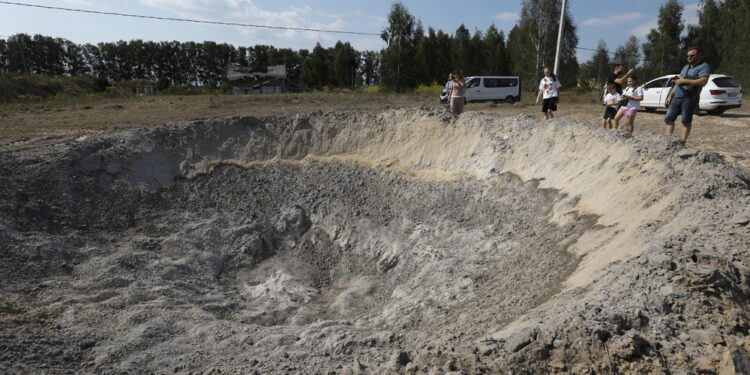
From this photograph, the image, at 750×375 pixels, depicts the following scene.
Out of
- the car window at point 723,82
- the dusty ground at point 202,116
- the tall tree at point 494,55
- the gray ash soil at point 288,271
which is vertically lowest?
the gray ash soil at point 288,271

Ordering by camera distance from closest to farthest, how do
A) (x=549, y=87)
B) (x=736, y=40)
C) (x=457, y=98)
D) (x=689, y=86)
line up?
(x=689, y=86)
(x=549, y=87)
(x=457, y=98)
(x=736, y=40)

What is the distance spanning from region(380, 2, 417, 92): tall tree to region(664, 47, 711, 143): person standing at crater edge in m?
27.3

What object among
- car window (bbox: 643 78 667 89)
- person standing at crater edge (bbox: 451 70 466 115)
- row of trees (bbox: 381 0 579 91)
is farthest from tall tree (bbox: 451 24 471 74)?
person standing at crater edge (bbox: 451 70 466 115)

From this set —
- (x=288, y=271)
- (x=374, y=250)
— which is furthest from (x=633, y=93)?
(x=288, y=271)

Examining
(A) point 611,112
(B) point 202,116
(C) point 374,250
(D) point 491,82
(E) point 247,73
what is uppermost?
(E) point 247,73

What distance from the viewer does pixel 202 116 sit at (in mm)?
17750

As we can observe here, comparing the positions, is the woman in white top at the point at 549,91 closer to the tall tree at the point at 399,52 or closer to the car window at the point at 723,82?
the car window at the point at 723,82

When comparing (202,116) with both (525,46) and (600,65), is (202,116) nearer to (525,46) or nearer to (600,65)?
(525,46)

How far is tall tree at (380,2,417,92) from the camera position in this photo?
1292 inches

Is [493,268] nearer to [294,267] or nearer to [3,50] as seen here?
[294,267]

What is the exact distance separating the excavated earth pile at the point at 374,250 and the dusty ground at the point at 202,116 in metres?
2.72

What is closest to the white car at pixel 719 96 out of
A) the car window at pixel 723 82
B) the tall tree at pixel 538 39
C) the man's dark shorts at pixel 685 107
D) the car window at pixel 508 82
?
the car window at pixel 723 82

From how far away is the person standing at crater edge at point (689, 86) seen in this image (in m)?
7.32

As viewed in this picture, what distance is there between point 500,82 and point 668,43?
18.3m
